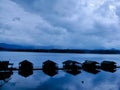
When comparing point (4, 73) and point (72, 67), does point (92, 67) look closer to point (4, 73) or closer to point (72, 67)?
point (72, 67)

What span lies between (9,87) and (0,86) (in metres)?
2.08

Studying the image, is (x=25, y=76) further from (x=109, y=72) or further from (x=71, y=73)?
(x=109, y=72)

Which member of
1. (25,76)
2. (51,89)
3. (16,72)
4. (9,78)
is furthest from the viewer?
(16,72)

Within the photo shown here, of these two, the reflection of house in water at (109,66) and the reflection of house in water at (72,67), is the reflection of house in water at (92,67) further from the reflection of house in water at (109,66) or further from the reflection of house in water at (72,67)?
the reflection of house in water at (109,66)

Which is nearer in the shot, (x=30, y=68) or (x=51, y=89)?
(x=51, y=89)

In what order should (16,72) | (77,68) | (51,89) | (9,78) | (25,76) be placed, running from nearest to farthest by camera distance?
(51,89)
(9,78)
(25,76)
(16,72)
(77,68)

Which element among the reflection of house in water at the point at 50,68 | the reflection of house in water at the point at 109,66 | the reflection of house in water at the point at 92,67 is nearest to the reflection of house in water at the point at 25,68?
the reflection of house in water at the point at 50,68

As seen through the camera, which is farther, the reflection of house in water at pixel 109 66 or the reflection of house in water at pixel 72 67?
the reflection of house in water at pixel 109 66

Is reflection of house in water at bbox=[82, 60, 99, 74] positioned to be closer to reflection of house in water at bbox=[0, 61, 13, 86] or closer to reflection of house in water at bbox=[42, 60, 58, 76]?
reflection of house in water at bbox=[42, 60, 58, 76]

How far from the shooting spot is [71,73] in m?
63.1

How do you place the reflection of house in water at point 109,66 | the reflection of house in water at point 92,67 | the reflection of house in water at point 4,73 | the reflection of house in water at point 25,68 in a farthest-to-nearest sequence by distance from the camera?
1. the reflection of house in water at point 109,66
2. the reflection of house in water at point 92,67
3. the reflection of house in water at point 25,68
4. the reflection of house in water at point 4,73

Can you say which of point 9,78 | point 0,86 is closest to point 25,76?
point 9,78

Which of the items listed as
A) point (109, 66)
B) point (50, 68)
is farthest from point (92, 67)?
point (50, 68)

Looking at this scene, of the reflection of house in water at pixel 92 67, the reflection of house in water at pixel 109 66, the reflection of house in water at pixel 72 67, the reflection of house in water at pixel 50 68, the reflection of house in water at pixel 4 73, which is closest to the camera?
the reflection of house in water at pixel 4 73
